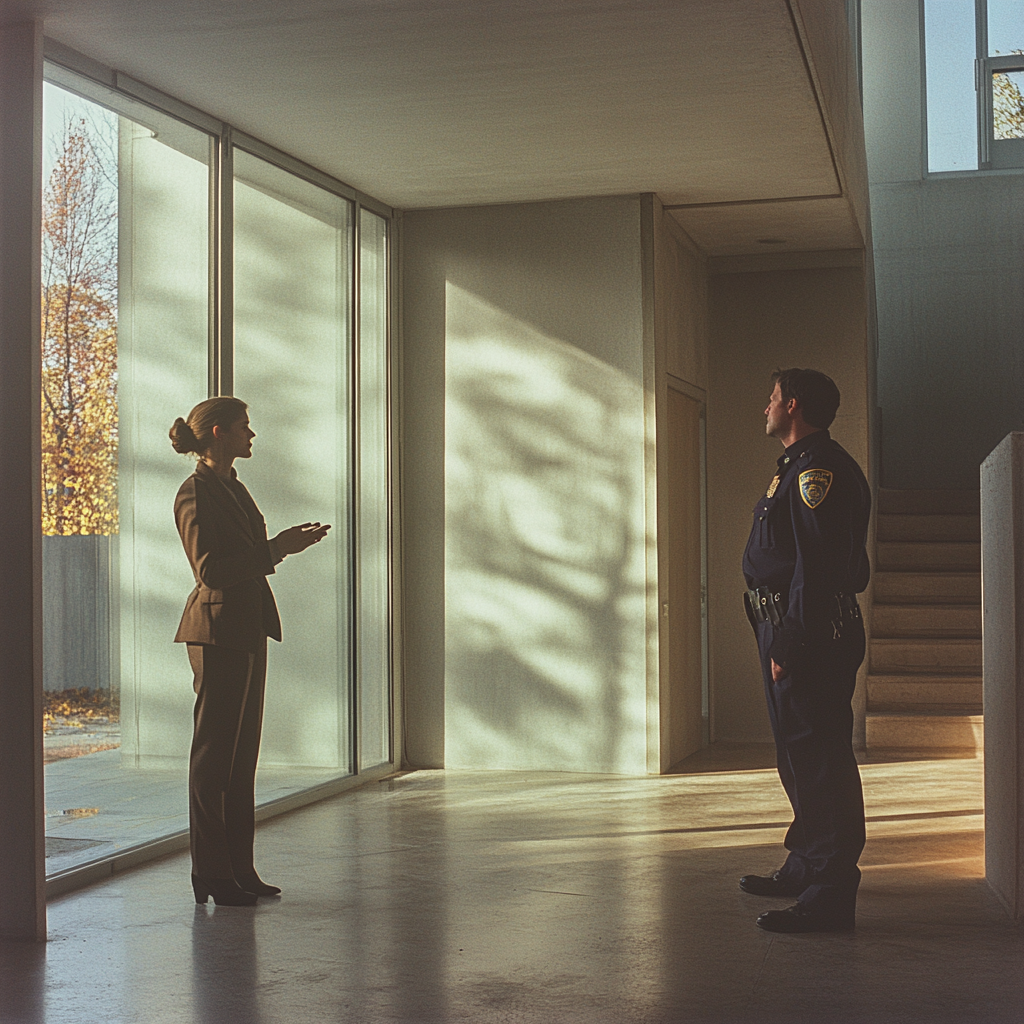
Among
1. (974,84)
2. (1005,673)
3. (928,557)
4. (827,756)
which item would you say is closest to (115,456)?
(827,756)

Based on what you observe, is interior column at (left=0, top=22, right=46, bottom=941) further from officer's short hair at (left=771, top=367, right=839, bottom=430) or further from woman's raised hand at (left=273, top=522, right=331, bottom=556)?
officer's short hair at (left=771, top=367, right=839, bottom=430)

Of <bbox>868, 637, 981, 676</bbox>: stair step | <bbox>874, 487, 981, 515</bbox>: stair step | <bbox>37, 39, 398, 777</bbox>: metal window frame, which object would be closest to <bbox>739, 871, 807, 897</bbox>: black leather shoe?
<bbox>37, 39, 398, 777</bbox>: metal window frame

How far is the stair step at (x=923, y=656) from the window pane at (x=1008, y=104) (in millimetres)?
5027

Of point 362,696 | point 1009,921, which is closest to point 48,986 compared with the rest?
point 1009,921

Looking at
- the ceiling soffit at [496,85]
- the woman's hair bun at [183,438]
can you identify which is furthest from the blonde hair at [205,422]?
the ceiling soffit at [496,85]

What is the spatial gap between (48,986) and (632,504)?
4.06 metres

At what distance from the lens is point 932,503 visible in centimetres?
1009

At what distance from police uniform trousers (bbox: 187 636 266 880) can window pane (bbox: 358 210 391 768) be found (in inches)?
95.9

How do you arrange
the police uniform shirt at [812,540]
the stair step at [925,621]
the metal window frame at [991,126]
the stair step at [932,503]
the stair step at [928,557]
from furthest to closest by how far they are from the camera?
the metal window frame at [991,126]
the stair step at [932,503]
the stair step at [928,557]
the stair step at [925,621]
the police uniform shirt at [812,540]

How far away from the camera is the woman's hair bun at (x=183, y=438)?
14.5 ft

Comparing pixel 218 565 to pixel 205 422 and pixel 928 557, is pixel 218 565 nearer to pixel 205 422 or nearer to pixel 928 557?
pixel 205 422

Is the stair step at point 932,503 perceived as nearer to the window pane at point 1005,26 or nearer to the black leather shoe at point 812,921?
the window pane at point 1005,26

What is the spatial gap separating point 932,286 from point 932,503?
197cm

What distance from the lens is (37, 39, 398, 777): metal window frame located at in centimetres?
495
